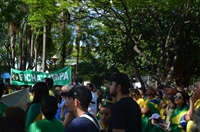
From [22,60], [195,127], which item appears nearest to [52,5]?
[22,60]

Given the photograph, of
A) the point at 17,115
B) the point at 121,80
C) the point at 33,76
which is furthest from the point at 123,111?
the point at 33,76

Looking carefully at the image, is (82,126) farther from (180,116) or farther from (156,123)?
(156,123)

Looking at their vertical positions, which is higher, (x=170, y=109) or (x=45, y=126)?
(x=45, y=126)

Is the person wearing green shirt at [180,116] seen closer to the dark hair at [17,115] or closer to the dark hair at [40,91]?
the dark hair at [40,91]

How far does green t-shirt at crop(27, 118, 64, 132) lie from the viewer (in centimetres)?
432

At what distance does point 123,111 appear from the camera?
4590mm

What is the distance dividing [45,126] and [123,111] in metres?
0.91

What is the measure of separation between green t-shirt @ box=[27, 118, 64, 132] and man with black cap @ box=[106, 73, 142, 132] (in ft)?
2.09

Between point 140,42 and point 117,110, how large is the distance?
19667 mm

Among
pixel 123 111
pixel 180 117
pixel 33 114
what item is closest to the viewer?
pixel 123 111

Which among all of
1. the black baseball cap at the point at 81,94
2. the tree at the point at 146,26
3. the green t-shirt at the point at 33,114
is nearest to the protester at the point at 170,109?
the green t-shirt at the point at 33,114

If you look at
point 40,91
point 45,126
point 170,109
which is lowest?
point 170,109

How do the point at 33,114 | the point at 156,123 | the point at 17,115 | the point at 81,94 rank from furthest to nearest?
the point at 156,123
the point at 33,114
the point at 17,115
the point at 81,94

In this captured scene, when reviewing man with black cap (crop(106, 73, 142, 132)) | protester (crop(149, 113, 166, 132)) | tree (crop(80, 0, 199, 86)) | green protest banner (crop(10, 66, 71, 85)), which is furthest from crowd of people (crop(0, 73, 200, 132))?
tree (crop(80, 0, 199, 86))
